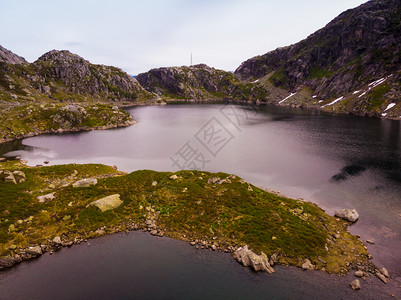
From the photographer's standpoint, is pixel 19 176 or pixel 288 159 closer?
pixel 19 176

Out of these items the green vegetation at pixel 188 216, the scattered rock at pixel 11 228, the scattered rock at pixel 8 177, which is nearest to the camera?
the green vegetation at pixel 188 216

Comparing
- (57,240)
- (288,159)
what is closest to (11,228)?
(57,240)

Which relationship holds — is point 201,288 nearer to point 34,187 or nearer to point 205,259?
point 205,259

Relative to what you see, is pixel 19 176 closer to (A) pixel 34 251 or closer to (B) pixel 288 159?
(A) pixel 34 251

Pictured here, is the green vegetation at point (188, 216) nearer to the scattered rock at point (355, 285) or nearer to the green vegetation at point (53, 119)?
the scattered rock at point (355, 285)

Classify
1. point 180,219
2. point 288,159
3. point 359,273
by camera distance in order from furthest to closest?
point 288,159 < point 180,219 < point 359,273

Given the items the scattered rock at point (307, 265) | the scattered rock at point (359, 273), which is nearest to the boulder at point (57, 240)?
the scattered rock at point (307, 265)
